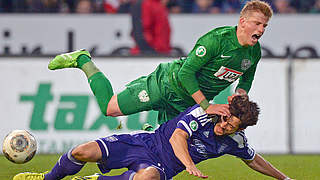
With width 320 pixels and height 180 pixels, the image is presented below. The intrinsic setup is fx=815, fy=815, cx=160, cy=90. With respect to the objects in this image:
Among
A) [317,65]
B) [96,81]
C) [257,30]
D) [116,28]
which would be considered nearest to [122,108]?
[96,81]

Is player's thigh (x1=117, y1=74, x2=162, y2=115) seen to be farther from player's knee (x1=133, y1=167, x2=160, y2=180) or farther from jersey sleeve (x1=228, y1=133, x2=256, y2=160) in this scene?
player's knee (x1=133, y1=167, x2=160, y2=180)

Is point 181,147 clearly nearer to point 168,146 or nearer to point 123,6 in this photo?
point 168,146

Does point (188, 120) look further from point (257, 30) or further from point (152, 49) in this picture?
point (152, 49)

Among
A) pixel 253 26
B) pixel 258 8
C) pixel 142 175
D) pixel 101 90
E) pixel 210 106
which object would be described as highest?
pixel 258 8

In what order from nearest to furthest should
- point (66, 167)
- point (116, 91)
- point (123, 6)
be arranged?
1. point (66, 167)
2. point (116, 91)
3. point (123, 6)

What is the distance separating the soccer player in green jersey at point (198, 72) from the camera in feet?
23.5

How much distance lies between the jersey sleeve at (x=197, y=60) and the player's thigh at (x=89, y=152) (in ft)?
3.49

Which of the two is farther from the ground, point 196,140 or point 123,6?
point 196,140

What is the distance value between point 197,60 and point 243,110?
0.92 metres

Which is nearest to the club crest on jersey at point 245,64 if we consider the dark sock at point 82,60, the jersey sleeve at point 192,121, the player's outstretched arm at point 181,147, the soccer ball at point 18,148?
the jersey sleeve at point 192,121

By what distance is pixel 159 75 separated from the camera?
7766 mm

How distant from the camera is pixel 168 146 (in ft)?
21.9

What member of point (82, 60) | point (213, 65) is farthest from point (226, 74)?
point (82, 60)

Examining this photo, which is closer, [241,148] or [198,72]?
[241,148]
